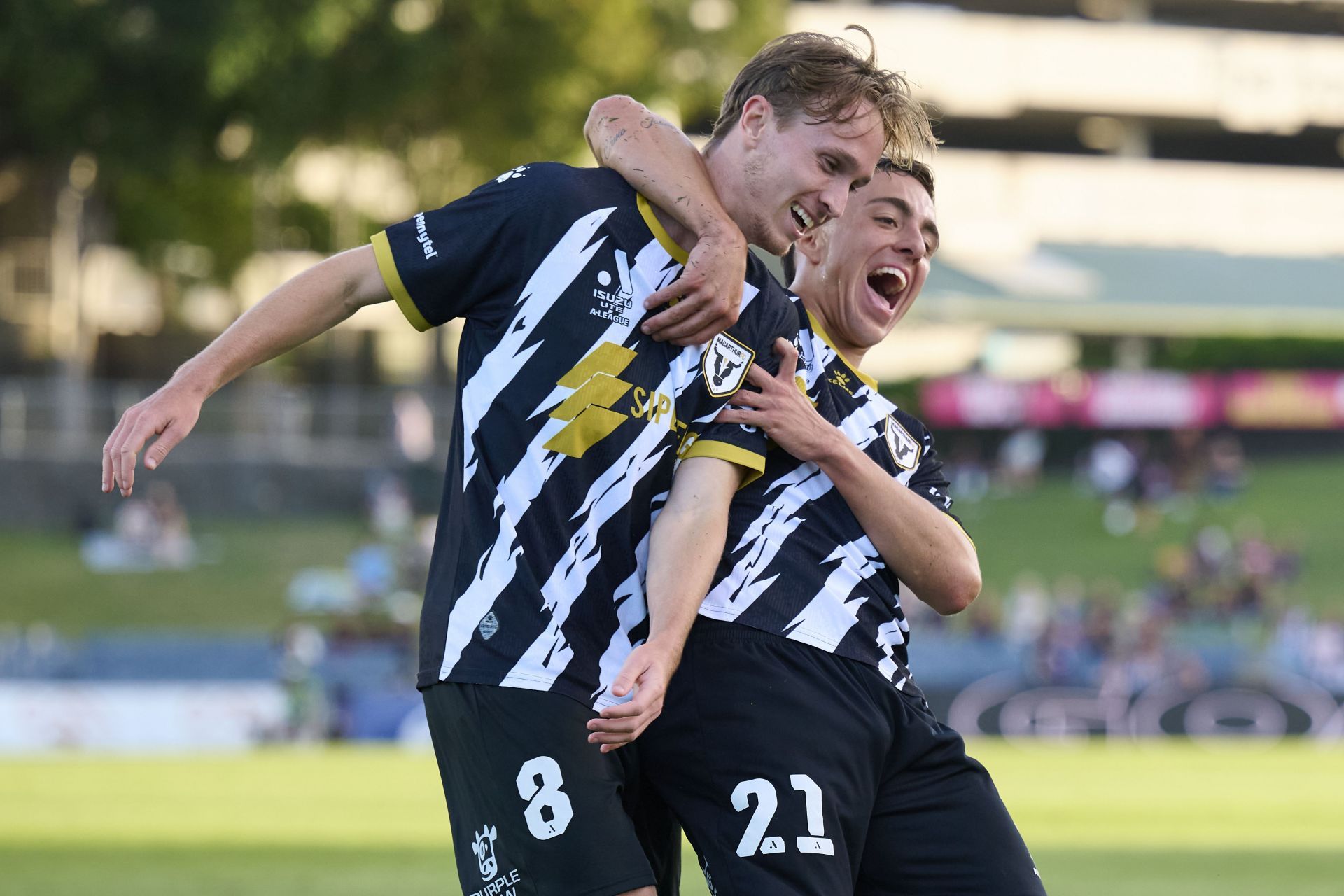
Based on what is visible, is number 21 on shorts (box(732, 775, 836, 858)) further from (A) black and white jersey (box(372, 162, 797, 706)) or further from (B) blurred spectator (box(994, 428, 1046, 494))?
(B) blurred spectator (box(994, 428, 1046, 494))

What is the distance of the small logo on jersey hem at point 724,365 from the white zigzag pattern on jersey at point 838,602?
18.2 inches

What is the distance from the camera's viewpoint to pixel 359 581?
82.4ft

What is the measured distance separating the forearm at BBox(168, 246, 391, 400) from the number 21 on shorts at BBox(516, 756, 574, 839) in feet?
3.12

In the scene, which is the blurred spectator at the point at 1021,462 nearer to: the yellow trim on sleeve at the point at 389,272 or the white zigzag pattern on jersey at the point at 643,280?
the white zigzag pattern on jersey at the point at 643,280

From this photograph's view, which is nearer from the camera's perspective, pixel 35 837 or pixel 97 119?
pixel 35 837

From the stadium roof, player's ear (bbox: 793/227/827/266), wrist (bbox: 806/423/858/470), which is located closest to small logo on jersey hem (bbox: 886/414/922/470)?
wrist (bbox: 806/423/858/470)

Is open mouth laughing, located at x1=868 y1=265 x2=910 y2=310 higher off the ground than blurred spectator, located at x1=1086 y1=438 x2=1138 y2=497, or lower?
lower

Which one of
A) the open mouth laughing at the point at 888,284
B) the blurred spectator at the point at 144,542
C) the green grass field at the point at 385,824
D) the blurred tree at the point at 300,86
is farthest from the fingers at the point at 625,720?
the blurred tree at the point at 300,86

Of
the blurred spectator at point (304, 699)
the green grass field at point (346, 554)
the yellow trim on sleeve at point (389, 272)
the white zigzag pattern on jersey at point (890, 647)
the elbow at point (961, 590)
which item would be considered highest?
the green grass field at point (346, 554)

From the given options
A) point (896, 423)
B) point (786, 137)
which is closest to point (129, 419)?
point (786, 137)

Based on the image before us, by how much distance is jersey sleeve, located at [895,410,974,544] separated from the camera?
13.1ft

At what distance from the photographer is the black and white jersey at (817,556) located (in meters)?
3.65

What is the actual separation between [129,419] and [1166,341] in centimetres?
3341

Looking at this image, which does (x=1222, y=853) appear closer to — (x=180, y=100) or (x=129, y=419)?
(x=129, y=419)
